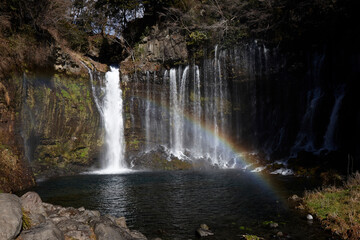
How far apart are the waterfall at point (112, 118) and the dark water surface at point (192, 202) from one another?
7.14m

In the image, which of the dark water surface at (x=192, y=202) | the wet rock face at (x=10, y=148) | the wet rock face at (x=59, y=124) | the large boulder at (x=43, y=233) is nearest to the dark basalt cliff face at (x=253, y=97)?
the wet rock face at (x=59, y=124)

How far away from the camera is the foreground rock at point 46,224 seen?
5.35m

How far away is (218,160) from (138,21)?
20.5 m

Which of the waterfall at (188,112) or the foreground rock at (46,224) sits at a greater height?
the waterfall at (188,112)

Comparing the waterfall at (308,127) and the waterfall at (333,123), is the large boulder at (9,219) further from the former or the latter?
the waterfall at (308,127)

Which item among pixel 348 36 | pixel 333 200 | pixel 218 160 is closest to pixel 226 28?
pixel 348 36

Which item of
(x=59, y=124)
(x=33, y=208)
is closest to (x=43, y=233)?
(x=33, y=208)

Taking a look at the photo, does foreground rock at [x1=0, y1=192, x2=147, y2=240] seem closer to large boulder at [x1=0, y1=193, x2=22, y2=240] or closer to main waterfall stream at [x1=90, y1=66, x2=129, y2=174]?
large boulder at [x1=0, y1=193, x2=22, y2=240]

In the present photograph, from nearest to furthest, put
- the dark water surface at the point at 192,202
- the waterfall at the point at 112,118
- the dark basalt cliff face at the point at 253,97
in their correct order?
the dark water surface at the point at 192,202
the dark basalt cliff face at the point at 253,97
the waterfall at the point at 112,118

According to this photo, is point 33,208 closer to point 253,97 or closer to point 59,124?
point 59,124

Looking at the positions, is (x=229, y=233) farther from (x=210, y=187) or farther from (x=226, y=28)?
(x=226, y=28)

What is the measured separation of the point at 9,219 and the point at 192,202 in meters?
8.42

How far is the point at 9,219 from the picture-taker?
5.30m

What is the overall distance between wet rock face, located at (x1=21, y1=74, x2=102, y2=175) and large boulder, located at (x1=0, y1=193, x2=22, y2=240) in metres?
15.6
